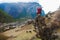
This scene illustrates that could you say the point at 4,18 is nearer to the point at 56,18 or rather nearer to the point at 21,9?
the point at 21,9

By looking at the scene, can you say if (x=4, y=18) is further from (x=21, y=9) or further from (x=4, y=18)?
(x=21, y=9)

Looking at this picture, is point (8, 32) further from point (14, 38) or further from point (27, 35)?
point (27, 35)

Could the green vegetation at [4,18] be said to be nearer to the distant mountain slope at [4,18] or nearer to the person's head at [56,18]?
the distant mountain slope at [4,18]

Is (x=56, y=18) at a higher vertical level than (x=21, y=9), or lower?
lower

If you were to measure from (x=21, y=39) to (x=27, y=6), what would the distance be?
381 millimetres

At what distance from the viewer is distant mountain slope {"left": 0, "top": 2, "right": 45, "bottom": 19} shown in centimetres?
159

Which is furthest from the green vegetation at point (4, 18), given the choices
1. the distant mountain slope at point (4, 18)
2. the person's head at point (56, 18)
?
the person's head at point (56, 18)

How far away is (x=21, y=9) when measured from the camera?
1615 mm

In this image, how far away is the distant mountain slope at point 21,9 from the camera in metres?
1.59

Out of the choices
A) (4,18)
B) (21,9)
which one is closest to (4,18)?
(4,18)

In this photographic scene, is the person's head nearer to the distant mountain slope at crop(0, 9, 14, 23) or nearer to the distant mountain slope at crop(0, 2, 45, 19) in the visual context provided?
the distant mountain slope at crop(0, 2, 45, 19)

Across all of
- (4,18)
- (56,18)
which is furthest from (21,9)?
(56,18)

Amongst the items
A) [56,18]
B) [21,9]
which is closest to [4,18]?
[21,9]

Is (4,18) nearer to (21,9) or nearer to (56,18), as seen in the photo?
(21,9)
